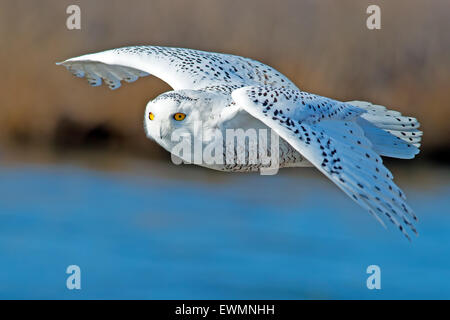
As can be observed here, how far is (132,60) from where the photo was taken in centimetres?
490

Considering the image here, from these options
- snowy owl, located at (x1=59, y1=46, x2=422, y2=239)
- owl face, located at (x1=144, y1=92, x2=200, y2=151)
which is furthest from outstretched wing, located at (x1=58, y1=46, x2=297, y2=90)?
owl face, located at (x1=144, y1=92, x2=200, y2=151)

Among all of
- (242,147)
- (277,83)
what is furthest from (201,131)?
(277,83)

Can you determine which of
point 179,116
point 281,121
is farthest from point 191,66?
point 281,121

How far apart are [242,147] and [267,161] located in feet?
0.55

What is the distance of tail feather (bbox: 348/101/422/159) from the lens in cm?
441

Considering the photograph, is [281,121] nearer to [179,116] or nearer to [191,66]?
[179,116]

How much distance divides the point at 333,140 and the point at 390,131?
2.38 feet

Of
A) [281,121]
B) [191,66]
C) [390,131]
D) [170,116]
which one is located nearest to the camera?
[281,121]

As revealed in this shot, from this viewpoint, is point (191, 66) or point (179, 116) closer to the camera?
point (179, 116)

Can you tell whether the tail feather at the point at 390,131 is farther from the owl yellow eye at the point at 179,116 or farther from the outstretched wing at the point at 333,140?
the owl yellow eye at the point at 179,116

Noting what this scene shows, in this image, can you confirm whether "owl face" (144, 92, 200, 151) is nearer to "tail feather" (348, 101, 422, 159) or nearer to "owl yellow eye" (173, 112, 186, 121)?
"owl yellow eye" (173, 112, 186, 121)

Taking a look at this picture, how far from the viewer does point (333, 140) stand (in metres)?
3.93

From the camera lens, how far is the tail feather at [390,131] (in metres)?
4.41

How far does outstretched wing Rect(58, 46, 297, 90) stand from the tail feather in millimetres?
566
